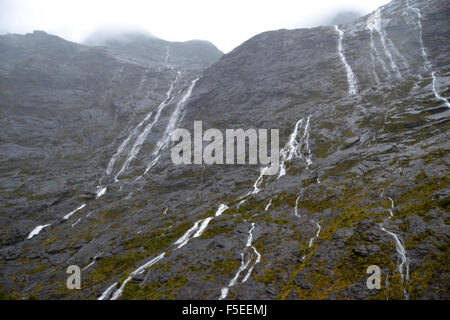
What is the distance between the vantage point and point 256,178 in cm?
5338

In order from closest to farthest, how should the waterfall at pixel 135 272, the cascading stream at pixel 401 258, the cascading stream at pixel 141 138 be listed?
the cascading stream at pixel 401 258 → the waterfall at pixel 135 272 → the cascading stream at pixel 141 138

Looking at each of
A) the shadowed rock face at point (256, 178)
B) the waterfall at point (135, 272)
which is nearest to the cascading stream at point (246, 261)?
the shadowed rock face at point (256, 178)

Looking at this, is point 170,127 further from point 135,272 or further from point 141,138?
point 135,272

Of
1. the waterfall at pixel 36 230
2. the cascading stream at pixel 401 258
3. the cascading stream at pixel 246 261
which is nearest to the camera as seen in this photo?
the cascading stream at pixel 401 258

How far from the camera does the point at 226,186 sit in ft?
176

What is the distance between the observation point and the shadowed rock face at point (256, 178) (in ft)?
92.8

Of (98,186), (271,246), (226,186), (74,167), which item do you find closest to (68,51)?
(74,167)

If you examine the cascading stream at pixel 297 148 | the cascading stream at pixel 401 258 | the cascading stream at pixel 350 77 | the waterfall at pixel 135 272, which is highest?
the cascading stream at pixel 350 77

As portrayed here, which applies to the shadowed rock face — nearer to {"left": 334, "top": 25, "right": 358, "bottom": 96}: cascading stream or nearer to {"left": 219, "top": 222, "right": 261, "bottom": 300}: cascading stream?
{"left": 219, "top": 222, "right": 261, "bottom": 300}: cascading stream

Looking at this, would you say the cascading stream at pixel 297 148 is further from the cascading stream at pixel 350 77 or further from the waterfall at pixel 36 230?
the waterfall at pixel 36 230

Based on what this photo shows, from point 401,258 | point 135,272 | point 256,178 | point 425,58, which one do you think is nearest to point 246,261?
point 135,272

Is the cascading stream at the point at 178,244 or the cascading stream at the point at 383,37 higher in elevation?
the cascading stream at the point at 383,37
